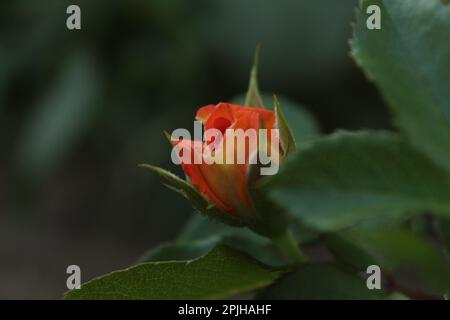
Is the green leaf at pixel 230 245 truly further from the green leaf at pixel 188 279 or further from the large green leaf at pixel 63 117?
the large green leaf at pixel 63 117

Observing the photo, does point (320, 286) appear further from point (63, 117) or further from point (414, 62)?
point (63, 117)

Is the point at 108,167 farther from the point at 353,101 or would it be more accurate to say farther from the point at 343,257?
the point at 343,257

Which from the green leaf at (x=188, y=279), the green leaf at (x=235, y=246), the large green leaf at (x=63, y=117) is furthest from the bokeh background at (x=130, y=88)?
the green leaf at (x=188, y=279)

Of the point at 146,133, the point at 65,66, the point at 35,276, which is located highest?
the point at 65,66

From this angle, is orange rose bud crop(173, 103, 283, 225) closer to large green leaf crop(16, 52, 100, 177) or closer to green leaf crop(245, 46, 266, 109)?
green leaf crop(245, 46, 266, 109)

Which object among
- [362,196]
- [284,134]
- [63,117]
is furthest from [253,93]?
[63,117]

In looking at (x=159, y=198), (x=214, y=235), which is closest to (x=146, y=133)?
(x=159, y=198)
